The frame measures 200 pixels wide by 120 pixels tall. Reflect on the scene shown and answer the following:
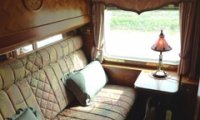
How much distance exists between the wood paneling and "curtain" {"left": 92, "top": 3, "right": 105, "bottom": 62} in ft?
1.42

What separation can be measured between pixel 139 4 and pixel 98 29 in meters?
0.60

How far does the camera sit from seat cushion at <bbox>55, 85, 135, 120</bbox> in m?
2.17

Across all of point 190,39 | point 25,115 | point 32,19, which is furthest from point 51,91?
point 190,39

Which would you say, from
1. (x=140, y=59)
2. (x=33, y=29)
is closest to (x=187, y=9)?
(x=140, y=59)

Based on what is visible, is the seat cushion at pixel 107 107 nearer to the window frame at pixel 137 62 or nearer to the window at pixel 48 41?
the window frame at pixel 137 62

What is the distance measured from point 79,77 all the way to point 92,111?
0.40 m

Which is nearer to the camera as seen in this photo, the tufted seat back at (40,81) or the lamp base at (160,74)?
the tufted seat back at (40,81)

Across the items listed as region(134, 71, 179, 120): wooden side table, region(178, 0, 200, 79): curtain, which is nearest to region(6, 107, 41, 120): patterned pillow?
region(134, 71, 179, 120): wooden side table

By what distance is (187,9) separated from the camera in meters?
2.40

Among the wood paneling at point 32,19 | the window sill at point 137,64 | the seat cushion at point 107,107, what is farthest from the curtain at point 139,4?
the seat cushion at point 107,107

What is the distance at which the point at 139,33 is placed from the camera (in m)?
2.88

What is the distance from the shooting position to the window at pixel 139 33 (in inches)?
106

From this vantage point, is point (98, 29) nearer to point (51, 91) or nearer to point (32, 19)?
point (51, 91)

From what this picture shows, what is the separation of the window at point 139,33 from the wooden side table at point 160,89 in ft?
1.03
